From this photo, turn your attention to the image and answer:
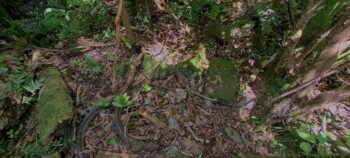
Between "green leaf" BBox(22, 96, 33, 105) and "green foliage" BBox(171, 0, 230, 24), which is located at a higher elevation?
"green foliage" BBox(171, 0, 230, 24)

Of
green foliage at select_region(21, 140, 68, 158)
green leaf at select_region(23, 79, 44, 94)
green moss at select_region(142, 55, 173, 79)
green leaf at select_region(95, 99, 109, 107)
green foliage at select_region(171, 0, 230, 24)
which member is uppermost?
green foliage at select_region(171, 0, 230, 24)

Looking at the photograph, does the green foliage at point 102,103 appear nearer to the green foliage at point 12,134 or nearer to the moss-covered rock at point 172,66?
the moss-covered rock at point 172,66

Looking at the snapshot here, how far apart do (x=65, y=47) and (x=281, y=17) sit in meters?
3.08

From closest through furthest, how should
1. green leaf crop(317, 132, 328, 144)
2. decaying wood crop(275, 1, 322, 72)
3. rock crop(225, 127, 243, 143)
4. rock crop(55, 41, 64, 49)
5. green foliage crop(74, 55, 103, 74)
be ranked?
decaying wood crop(275, 1, 322, 72), green leaf crop(317, 132, 328, 144), rock crop(225, 127, 243, 143), green foliage crop(74, 55, 103, 74), rock crop(55, 41, 64, 49)

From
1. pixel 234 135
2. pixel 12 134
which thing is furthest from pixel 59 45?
pixel 234 135

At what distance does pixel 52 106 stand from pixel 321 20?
3.17 meters

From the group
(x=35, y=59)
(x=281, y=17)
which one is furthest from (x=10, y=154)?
(x=281, y=17)

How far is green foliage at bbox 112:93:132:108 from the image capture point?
2.86m

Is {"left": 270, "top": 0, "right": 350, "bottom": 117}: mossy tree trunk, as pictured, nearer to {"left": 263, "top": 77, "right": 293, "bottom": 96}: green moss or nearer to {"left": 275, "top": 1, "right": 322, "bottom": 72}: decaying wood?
{"left": 275, "top": 1, "right": 322, "bottom": 72}: decaying wood

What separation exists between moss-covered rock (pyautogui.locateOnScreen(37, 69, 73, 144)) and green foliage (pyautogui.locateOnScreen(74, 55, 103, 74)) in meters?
0.31

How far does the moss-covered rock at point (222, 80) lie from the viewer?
3.09 meters

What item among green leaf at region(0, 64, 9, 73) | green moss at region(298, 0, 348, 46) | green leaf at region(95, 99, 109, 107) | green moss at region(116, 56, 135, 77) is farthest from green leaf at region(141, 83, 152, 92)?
green moss at region(298, 0, 348, 46)

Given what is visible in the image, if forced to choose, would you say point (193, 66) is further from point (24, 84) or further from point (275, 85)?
A: point (24, 84)

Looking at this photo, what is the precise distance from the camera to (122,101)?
286cm
